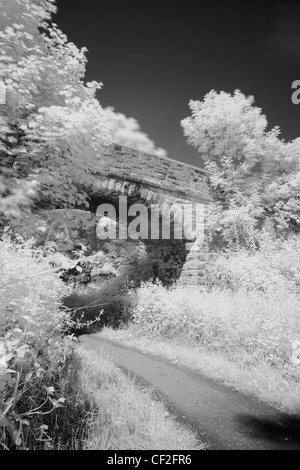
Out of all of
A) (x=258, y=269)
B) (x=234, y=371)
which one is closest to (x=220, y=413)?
(x=234, y=371)

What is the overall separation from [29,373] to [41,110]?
452 centimetres

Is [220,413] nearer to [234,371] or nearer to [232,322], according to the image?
[234,371]

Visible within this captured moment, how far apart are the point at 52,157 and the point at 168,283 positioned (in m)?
6.49

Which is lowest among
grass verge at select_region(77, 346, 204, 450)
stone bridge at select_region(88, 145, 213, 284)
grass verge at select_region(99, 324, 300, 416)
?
grass verge at select_region(99, 324, 300, 416)

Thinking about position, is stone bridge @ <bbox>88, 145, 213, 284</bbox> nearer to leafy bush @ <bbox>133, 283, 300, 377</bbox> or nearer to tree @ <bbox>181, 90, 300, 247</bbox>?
tree @ <bbox>181, 90, 300, 247</bbox>

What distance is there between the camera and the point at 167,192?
29.2ft

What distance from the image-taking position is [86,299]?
32.9ft

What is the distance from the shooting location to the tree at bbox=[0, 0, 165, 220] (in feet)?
15.6

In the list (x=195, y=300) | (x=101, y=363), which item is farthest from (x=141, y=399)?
(x=195, y=300)

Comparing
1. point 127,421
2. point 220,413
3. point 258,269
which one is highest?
point 258,269

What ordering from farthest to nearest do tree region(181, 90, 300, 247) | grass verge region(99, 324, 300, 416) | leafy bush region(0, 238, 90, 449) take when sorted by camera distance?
1. tree region(181, 90, 300, 247)
2. grass verge region(99, 324, 300, 416)
3. leafy bush region(0, 238, 90, 449)

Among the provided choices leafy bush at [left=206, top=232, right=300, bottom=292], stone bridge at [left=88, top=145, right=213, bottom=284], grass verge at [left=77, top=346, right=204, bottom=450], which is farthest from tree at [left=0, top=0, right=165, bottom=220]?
leafy bush at [left=206, top=232, right=300, bottom=292]

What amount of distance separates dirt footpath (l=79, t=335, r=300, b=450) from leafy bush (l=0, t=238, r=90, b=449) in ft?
3.92

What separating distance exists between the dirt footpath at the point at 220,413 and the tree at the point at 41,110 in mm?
3706
